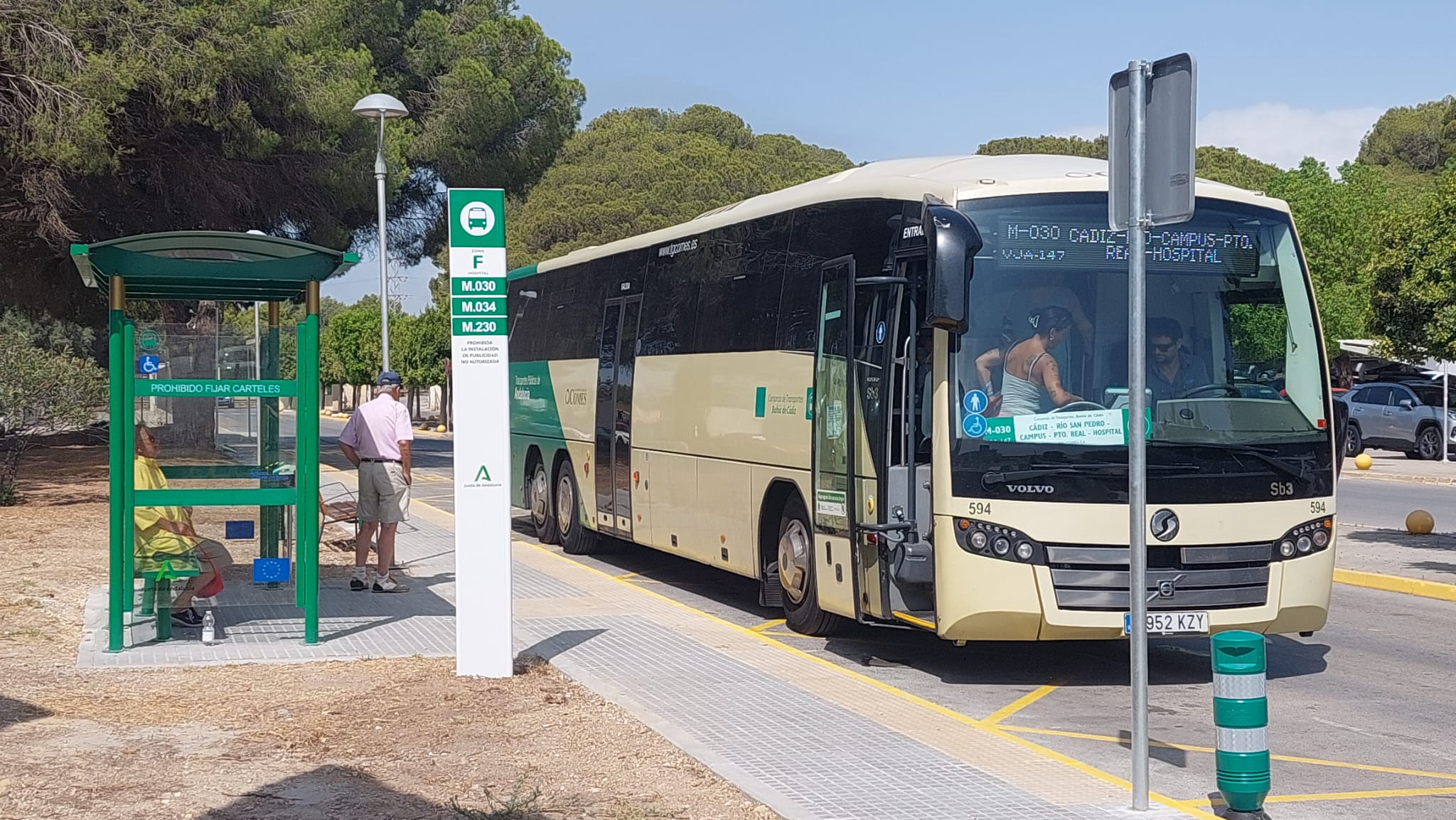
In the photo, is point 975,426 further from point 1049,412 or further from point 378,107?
point 378,107

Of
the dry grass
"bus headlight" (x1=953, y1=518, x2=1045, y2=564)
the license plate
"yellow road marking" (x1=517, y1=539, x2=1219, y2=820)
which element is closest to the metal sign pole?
"yellow road marking" (x1=517, y1=539, x2=1219, y2=820)

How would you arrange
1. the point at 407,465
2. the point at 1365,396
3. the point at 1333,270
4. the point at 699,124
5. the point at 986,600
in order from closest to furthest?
the point at 986,600 < the point at 407,465 < the point at 1365,396 < the point at 1333,270 < the point at 699,124

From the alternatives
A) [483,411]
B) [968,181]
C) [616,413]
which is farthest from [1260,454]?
Answer: [616,413]

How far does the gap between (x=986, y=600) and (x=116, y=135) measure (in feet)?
63.5

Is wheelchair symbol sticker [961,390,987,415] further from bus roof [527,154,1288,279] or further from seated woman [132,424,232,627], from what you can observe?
seated woman [132,424,232,627]

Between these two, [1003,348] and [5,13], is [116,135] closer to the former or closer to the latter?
[5,13]

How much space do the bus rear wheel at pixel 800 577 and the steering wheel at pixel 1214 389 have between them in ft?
9.69

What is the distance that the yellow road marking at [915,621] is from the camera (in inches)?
368

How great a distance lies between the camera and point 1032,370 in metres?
9.14

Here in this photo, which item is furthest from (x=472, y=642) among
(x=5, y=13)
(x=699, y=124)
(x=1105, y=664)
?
(x=699, y=124)

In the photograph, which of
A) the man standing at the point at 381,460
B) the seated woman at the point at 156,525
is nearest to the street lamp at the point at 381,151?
the man standing at the point at 381,460

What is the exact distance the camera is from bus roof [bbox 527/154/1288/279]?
9430 millimetres

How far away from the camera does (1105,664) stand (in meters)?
10.6

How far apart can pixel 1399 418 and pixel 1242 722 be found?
104 ft
